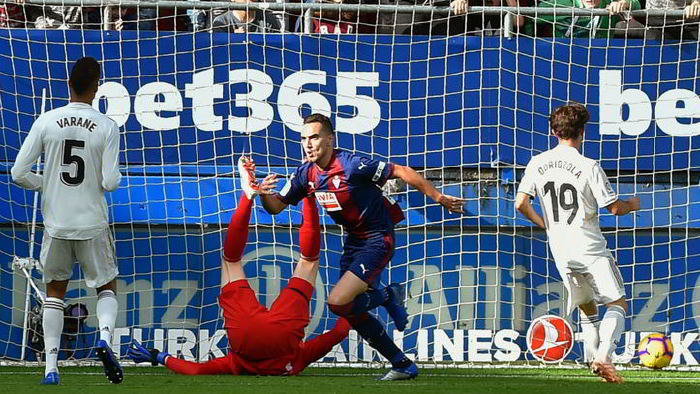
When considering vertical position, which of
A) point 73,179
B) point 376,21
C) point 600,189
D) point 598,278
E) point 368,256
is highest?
point 376,21

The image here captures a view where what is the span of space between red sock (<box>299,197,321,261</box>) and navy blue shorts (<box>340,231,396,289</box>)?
0.34 m

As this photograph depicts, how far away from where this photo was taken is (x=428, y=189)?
289 inches

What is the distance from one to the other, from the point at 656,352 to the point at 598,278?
1.54 m

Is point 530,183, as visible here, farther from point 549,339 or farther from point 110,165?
point 110,165

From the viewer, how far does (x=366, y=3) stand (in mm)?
10461

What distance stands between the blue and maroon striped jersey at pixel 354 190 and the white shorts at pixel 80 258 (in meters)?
1.42

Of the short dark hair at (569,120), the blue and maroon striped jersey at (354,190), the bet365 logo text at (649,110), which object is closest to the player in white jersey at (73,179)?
the blue and maroon striped jersey at (354,190)

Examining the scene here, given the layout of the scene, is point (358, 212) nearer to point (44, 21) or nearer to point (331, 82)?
point (331, 82)

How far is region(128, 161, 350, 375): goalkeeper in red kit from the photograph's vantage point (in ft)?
25.8

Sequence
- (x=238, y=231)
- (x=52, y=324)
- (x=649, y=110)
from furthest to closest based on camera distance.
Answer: (x=649, y=110) < (x=238, y=231) < (x=52, y=324)

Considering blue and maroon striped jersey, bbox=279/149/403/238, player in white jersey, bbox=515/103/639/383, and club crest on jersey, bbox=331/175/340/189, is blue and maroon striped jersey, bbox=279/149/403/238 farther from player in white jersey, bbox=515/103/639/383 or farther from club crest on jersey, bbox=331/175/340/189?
player in white jersey, bbox=515/103/639/383

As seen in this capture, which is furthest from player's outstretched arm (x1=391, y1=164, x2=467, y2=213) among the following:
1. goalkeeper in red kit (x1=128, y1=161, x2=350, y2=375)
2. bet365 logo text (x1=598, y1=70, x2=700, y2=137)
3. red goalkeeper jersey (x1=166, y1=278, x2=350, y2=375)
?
bet365 logo text (x1=598, y1=70, x2=700, y2=137)

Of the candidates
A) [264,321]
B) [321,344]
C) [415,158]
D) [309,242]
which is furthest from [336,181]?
[415,158]

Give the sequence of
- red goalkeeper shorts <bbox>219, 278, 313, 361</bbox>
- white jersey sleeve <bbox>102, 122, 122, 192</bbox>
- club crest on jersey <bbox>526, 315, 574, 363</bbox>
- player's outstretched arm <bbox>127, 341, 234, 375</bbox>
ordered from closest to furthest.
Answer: white jersey sleeve <bbox>102, 122, 122, 192</bbox> < red goalkeeper shorts <bbox>219, 278, 313, 361</bbox> < player's outstretched arm <bbox>127, 341, 234, 375</bbox> < club crest on jersey <bbox>526, 315, 574, 363</bbox>
